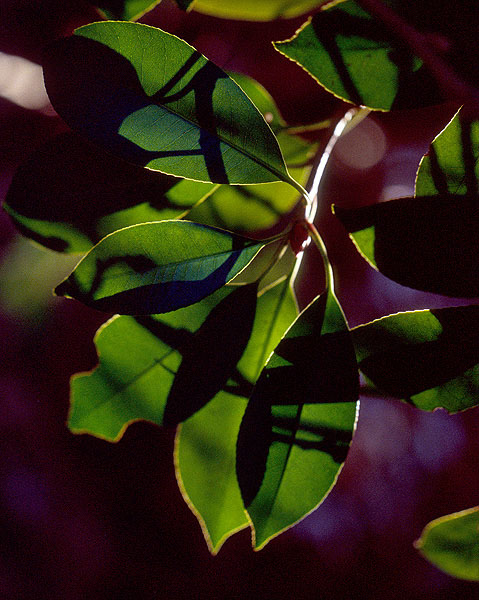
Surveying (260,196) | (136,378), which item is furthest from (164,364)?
(260,196)

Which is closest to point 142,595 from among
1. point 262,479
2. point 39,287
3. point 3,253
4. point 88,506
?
point 88,506

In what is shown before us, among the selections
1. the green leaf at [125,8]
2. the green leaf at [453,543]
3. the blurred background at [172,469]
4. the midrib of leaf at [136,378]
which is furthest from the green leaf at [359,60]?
the blurred background at [172,469]

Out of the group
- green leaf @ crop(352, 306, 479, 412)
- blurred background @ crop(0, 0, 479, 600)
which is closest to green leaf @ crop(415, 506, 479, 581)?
green leaf @ crop(352, 306, 479, 412)

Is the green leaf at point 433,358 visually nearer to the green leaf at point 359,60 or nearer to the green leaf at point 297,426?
the green leaf at point 297,426

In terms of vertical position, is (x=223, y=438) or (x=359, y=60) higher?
(x=359, y=60)

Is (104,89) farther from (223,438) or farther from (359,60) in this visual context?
(223,438)

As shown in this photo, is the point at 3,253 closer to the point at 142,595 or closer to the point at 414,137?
the point at 142,595
